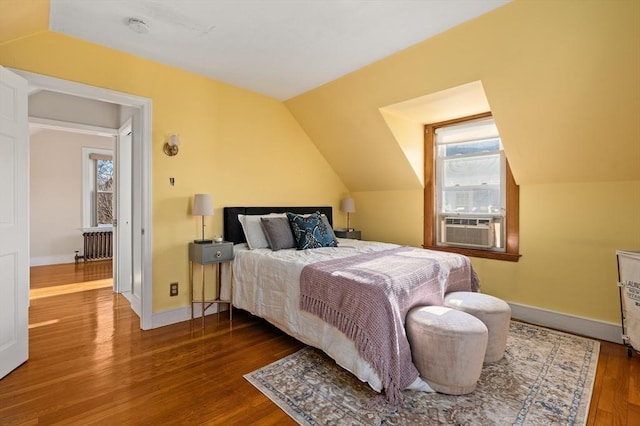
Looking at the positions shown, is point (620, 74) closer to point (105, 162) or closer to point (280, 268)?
point (280, 268)

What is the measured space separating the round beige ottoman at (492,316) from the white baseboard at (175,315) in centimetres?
246

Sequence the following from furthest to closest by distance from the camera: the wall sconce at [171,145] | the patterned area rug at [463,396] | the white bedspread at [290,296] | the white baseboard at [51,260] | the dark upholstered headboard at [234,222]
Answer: the white baseboard at [51,260]
the dark upholstered headboard at [234,222]
the wall sconce at [171,145]
the white bedspread at [290,296]
the patterned area rug at [463,396]

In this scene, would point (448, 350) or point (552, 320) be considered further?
point (552, 320)

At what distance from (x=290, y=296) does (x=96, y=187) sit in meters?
5.78

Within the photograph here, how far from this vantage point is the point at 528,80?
2.53 meters

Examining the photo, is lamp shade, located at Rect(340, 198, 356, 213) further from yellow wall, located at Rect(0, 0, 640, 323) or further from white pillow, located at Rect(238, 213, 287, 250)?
white pillow, located at Rect(238, 213, 287, 250)

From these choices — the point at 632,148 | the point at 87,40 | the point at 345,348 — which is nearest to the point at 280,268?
the point at 345,348

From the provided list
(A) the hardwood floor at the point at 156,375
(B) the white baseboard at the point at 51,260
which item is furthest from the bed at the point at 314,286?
(B) the white baseboard at the point at 51,260

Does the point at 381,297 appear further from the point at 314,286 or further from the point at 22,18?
the point at 22,18

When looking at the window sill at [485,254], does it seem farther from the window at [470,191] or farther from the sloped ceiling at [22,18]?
the sloped ceiling at [22,18]

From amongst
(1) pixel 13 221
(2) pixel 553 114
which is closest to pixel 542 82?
(2) pixel 553 114

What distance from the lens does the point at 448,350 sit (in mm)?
1916

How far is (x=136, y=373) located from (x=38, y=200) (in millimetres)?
5404

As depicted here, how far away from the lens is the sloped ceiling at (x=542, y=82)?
2094 millimetres
